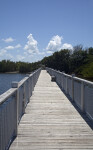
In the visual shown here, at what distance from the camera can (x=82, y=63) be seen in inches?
2704

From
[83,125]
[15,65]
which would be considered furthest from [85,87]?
[15,65]

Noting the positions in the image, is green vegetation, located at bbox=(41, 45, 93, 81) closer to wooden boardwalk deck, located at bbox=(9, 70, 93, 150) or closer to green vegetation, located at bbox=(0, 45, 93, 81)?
green vegetation, located at bbox=(0, 45, 93, 81)

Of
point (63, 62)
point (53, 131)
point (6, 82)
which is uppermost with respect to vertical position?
point (63, 62)

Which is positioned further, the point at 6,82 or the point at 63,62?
the point at 63,62

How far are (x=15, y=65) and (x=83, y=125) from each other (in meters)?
86.6

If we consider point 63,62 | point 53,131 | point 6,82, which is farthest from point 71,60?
point 53,131

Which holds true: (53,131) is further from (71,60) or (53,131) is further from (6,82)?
(71,60)

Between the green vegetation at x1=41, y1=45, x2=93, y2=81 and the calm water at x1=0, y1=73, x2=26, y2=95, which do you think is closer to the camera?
the calm water at x1=0, y1=73, x2=26, y2=95

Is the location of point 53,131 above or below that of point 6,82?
above

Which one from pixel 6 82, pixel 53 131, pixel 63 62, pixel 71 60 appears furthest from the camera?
pixel 63 62

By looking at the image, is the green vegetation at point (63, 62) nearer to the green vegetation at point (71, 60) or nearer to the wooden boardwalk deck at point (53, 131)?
the green vegetation at point (71, 60)

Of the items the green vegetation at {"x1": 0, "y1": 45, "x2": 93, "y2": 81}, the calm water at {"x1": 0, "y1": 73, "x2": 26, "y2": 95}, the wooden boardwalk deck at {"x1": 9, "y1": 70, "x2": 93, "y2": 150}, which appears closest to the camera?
the wooden boardwalk deck at {"x1": 9, "y1": 70, "x2": 93, "y2": 150}

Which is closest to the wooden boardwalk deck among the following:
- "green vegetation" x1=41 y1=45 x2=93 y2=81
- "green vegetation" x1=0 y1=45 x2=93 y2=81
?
"green vegetation" x1=41 y1=45 x2=93 y2=81

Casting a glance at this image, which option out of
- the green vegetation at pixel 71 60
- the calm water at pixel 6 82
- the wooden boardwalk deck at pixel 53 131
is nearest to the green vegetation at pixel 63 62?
the green vegetation at pixel 71 60
